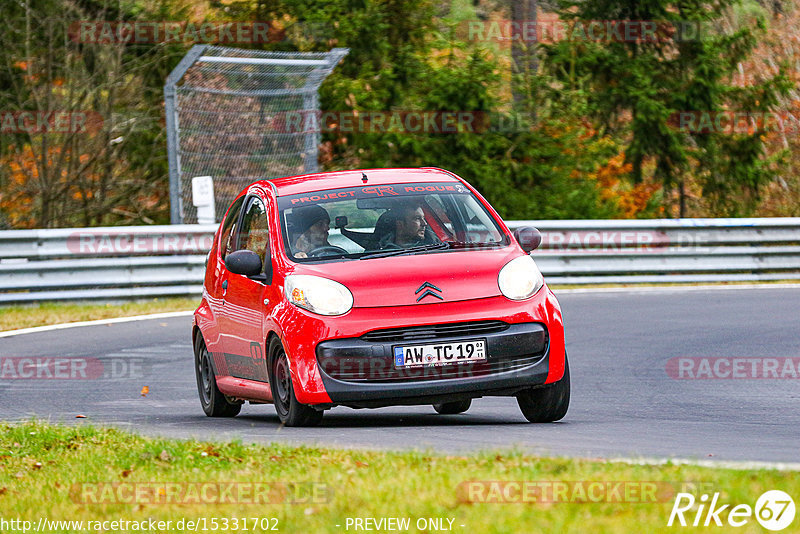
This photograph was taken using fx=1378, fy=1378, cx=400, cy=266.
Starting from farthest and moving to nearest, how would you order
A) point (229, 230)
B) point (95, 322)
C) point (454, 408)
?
point (95, 322) → point (229, 230) → point (454, 408)

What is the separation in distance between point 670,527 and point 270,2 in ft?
80.8

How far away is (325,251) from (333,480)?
3026mm

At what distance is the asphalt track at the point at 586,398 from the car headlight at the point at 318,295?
0.74 metres

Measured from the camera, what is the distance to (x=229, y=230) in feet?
33.7

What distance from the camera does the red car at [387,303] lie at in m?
8.11

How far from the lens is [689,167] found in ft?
102

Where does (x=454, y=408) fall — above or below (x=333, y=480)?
below

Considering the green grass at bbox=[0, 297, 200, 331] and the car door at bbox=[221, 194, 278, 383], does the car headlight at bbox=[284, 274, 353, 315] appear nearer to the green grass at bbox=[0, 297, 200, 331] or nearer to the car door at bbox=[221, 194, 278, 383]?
the car door at bbox=[221, 194, 278, 383]

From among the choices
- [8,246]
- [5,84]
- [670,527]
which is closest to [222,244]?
[670,527]

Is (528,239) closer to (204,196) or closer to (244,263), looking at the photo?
(244,263)

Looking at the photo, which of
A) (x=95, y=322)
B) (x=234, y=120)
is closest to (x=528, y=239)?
(x=95, y=322)

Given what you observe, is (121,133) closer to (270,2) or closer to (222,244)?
(270,2)

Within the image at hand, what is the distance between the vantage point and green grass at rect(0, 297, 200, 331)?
1680cm

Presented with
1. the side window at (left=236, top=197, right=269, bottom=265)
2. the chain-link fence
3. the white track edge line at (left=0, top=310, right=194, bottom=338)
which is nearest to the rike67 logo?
Answer: the side window at (left=236, top=197, right=269, bottom=265)
